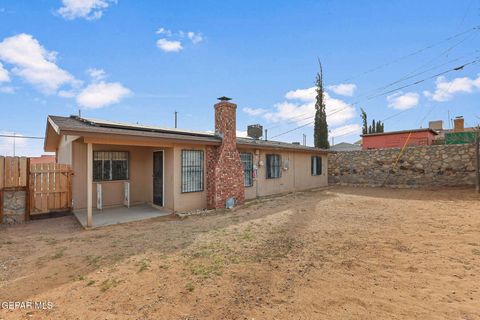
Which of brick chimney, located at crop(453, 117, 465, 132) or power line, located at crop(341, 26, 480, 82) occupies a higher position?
power line, located at crop(341, 26, 480, 82)

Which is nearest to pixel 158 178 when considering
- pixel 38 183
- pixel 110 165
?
pixel 110 165

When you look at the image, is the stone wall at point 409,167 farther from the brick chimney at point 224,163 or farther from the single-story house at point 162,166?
the brick chimney at point 224,163

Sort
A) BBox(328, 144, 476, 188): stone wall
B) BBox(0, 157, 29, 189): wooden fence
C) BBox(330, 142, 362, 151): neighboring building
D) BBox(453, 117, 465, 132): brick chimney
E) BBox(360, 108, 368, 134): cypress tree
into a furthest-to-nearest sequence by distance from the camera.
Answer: BBox(330, 142, 362, 151): neighboring building < BBox(360, 108, 368, 134): cypress tree < BBox(453, 117, 465, 132): brick chimney < BBox(328, 144, 476, 188): stone wall < BBox(0, 157, 29, 189): wooden fence

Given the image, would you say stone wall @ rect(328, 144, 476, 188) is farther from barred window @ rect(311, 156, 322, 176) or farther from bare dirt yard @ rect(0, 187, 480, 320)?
bare dirt yard @ rect(0, 187, 480, 320)

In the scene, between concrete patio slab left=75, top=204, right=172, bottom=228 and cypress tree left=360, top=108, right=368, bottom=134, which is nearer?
concrete patio slab left=75, top=204, right=172, bottom=228

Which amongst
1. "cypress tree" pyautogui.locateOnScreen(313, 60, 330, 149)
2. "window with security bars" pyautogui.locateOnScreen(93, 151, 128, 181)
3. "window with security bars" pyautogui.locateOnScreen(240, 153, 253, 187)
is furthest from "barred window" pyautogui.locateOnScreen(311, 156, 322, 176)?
"window with security bars" pyautogui.locateOnScreen(93, 151, 128, 181)

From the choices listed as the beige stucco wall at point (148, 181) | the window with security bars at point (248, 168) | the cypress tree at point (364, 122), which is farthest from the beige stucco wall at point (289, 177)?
the cypress tree at point (364, 122)

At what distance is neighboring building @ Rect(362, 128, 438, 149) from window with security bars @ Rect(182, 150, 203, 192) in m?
14.7

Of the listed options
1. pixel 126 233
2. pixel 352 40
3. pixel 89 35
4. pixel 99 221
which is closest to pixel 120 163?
pixel 99 221

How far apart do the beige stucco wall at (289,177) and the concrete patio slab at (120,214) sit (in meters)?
4.22

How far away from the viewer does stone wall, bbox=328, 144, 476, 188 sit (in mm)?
11898

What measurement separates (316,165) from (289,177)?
321 centimetres

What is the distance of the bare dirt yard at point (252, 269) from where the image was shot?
268 cm

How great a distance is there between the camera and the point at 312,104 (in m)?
23.8
